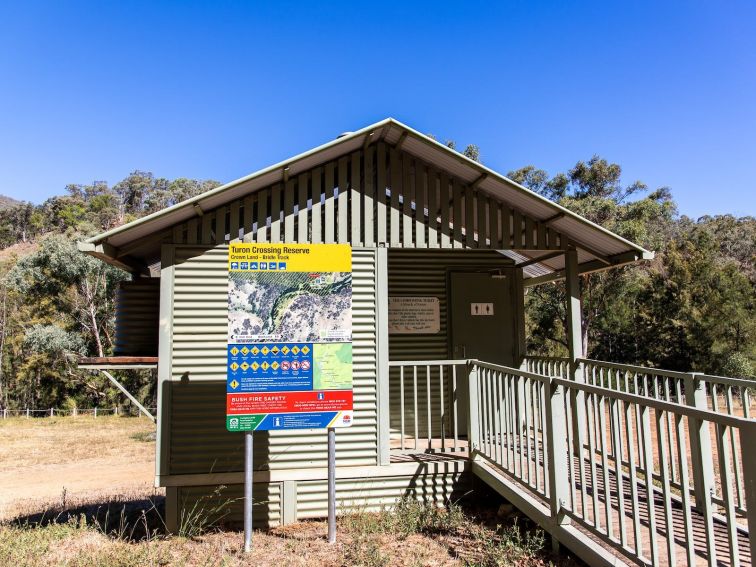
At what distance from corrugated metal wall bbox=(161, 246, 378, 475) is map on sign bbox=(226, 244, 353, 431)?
2.23 feet

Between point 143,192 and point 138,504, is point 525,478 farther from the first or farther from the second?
point 143,192

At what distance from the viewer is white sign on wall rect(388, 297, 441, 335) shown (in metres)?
7.80

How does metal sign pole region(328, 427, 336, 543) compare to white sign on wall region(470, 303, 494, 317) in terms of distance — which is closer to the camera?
metal sign pole region(328, 427, 336, 543)

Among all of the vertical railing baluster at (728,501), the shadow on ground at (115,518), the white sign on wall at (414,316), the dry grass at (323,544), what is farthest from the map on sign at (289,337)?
the vertical railing baluster at (728,501)

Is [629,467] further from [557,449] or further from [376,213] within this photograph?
[376,213]

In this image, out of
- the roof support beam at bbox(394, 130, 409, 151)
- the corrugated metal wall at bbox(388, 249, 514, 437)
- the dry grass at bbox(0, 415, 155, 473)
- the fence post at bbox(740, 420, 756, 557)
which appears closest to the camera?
the fence post at bbox(740, 420, 756, 557)

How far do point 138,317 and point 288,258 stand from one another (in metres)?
1.88

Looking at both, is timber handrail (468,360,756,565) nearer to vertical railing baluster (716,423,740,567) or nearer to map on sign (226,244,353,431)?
vertical railing baluster (716,423,740,567)

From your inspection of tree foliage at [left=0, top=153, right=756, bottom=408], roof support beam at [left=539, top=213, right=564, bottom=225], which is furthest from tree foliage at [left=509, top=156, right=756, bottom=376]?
roof support beam at [left=539, top=213, right=564, bottom=225]

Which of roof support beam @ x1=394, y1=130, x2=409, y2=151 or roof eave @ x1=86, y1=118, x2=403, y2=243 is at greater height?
roof support beam @ x1=394, y1=130, x2=409, y2=151

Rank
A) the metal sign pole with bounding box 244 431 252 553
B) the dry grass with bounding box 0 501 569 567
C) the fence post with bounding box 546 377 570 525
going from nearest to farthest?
the fence post with bounding box 546 377 570 525
the dry grass with bounding box 0 501 569 567
the metal sign pole with bounding box 244 431 252 553

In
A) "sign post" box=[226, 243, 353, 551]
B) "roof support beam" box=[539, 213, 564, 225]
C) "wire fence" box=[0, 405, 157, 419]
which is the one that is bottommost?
"wire fence" box=[0, 405, 157, 419]

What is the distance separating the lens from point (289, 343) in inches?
205

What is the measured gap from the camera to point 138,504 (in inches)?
312
